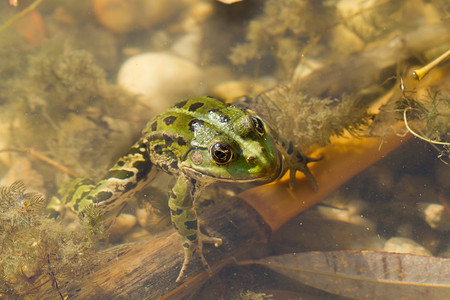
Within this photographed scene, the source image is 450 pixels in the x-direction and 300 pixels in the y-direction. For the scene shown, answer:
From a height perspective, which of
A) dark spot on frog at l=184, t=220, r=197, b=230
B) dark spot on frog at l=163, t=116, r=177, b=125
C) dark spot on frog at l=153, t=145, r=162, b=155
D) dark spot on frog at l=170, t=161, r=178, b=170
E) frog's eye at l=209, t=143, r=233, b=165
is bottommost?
dark spot on frog at l=184, t=220, r=197, b=230

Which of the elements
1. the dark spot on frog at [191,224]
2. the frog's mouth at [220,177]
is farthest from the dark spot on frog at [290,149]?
the dark spot on frog at [191,224]

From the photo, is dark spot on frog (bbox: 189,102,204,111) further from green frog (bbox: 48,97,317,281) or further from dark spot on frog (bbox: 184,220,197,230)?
dark spot on frog (bbox: 184,220,197,230)

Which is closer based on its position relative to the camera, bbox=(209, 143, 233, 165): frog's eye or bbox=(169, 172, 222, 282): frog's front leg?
bbox=(209, 143, 233, 165): frog's eye

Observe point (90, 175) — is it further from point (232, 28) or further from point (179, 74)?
point (232, 28)

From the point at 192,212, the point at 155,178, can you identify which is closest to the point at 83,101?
the point at 155,178

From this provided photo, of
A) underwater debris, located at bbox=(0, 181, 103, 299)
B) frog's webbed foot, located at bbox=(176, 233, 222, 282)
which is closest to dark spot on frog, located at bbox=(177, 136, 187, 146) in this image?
frog's webbed foot, located at bbox=(176, 233, 222, 282)
